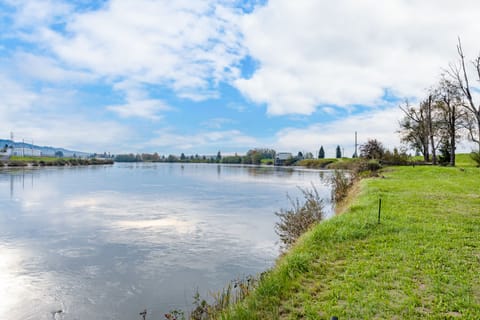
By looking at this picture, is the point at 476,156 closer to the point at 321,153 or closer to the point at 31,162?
the point at 31,162

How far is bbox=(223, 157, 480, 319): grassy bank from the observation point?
10.8 ft

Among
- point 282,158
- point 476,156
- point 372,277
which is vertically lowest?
point 372,277

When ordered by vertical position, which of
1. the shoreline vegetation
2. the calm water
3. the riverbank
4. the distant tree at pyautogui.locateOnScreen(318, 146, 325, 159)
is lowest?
the calm water

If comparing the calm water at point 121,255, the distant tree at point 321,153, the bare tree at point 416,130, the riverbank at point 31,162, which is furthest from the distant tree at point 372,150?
the distant tree at point 321,153

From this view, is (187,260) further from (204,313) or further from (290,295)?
(290,295)

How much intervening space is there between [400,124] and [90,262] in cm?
3678

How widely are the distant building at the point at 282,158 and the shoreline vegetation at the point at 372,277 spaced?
84.7m

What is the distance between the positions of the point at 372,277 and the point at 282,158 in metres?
92.1

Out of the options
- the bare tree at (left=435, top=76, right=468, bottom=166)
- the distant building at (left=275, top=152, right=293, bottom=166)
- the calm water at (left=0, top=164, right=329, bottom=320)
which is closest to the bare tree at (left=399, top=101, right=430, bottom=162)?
the bare tree at (left=435, top=76, right=468, bottom=166)

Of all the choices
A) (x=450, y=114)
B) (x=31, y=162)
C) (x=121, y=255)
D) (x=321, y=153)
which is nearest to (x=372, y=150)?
(x=450, y=114)

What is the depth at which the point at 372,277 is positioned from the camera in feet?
13.2

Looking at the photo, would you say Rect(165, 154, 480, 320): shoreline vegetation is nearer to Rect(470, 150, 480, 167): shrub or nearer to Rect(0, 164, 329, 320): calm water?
Rect(0, 164, 329, 320): calm water

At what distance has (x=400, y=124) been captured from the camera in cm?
3612

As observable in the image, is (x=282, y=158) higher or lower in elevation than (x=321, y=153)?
lower
